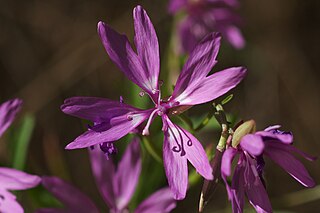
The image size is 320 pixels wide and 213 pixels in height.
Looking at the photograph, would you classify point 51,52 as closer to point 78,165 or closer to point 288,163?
point 78,165

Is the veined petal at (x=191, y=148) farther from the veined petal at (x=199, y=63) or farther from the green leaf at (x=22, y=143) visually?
the green leaf at (x=22, y=143)

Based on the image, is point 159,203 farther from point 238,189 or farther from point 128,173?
point 238,189

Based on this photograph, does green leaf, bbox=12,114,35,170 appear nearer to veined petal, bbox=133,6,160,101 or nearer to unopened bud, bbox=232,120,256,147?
veined petal, bbox=133,6,160,101

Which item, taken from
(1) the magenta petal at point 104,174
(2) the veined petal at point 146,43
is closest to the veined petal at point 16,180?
(1) the magenta petal at point 104,174

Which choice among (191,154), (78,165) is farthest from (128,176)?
(78,165)

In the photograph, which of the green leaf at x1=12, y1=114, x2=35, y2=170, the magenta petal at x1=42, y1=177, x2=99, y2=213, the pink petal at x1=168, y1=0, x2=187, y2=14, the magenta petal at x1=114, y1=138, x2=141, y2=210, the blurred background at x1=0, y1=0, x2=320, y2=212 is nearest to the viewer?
the magenta petal at x1=42, y1=177, x2=99, y2=213

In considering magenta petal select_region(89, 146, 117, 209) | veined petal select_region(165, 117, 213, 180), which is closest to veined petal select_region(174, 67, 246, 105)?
veined petal select_region(165, 117, 213, 180)
